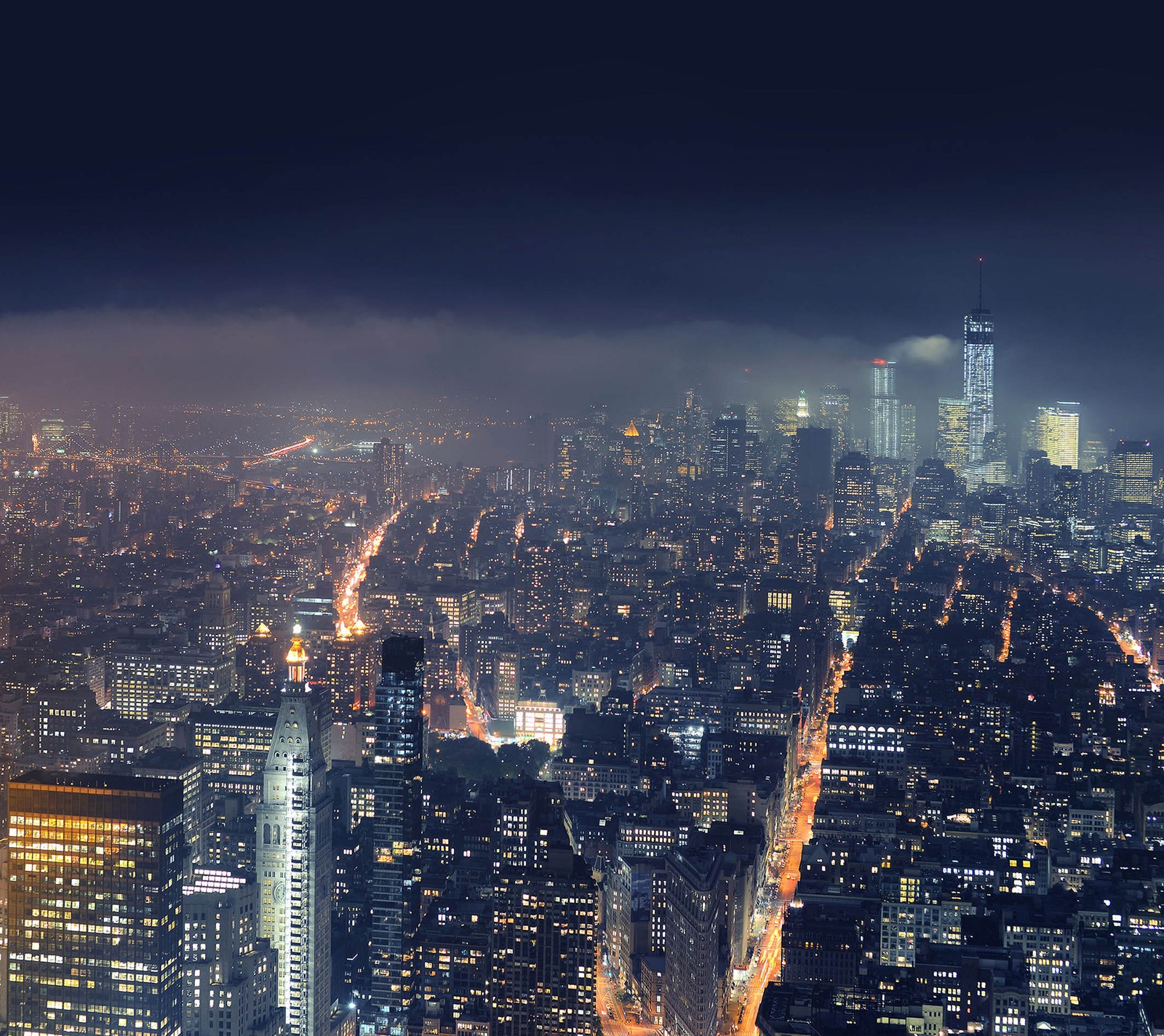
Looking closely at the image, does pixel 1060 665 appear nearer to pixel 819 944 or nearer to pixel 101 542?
pixel 819 944

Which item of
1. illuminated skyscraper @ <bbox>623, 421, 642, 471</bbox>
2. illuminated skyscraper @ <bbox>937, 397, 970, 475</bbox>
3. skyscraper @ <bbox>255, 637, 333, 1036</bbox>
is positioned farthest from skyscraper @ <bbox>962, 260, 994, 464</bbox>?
skyscraper @ <bbox>255, 637, 333, 1036</bbox>

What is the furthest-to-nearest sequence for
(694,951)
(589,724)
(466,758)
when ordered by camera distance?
(589,724) → (466,758) → (694,951)

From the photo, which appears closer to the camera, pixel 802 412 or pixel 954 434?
pixel 802 412

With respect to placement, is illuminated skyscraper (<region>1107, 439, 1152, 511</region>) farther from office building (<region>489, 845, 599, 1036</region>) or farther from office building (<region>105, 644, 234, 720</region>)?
office building (<region>105, 644, 234, 720</region>)

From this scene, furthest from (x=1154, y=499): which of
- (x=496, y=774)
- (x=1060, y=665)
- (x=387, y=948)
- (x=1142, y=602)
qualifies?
(x=387, y=948)

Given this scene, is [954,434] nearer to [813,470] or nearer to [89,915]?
[813,470]

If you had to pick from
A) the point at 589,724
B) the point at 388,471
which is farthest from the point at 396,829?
the point at 589,724

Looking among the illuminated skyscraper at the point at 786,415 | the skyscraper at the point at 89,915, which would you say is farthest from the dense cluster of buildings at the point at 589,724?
the illuminated skyscraper at the point at 786,415
